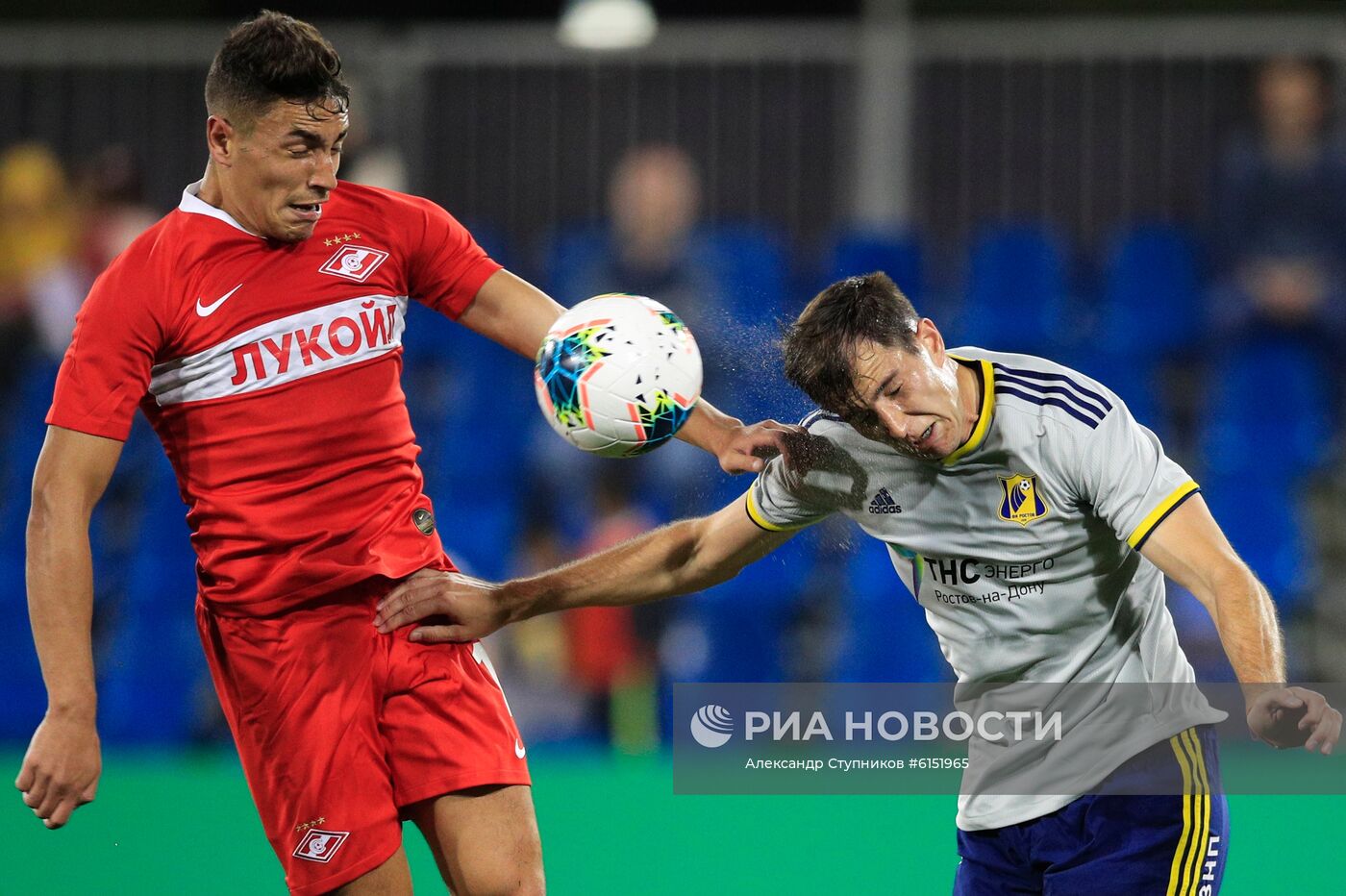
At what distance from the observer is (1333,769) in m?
6.37

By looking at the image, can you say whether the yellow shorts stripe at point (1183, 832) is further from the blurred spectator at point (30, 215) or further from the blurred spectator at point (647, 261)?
the blurred spectator at point (30, 215)

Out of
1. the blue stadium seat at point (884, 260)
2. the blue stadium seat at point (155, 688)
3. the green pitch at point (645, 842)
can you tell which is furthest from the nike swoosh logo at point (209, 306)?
the blue stadium seat at point (884, 260)

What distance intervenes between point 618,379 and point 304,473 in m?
0.74

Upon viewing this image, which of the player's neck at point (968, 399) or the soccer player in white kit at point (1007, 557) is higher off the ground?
the player's neck at point (968, 399)

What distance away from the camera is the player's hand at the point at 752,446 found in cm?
328

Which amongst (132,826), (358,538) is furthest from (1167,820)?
(132,826)

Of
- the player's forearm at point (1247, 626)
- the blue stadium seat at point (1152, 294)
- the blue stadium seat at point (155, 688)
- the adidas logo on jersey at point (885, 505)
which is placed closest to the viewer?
the player's forearm at point (1247, 626)

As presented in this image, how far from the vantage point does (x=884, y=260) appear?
8578 mm

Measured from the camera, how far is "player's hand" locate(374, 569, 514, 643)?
11.2 ft

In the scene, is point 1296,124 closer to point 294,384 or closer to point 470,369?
point 470,369

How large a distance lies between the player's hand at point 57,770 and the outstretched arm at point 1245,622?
209 cm

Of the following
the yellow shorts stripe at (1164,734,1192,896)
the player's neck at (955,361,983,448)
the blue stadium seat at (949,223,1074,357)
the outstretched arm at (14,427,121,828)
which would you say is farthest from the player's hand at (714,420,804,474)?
the blue stadium seat at (949,223,1074,357)

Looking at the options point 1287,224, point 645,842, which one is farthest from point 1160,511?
point 1287,224

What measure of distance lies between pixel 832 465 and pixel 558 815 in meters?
3.36
